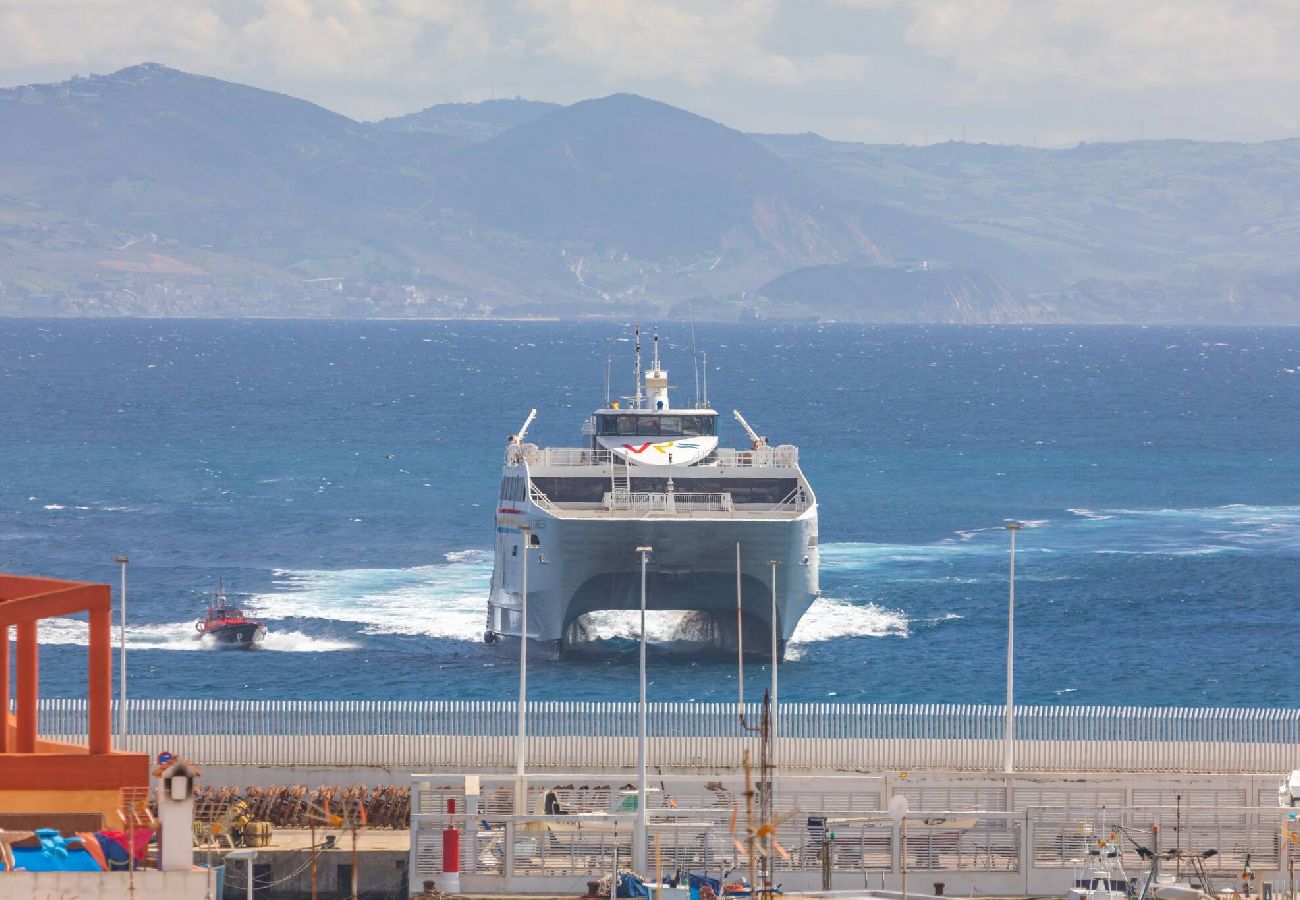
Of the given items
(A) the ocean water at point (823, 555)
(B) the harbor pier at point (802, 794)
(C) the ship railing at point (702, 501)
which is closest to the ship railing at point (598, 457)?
(C) the ship railing at point (702, 501)

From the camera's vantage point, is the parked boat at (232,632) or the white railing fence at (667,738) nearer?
the white railing fence at (667,738)

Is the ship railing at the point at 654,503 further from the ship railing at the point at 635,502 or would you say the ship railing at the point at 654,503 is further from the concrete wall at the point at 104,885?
the concrete wall at the point at 104,885

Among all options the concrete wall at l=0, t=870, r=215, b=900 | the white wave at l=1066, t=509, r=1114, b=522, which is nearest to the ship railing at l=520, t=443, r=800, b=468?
the white wave at l=1066, t=509, r=1114, b=522

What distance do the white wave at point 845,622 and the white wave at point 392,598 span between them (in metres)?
10.8

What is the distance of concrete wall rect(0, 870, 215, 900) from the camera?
23344mm

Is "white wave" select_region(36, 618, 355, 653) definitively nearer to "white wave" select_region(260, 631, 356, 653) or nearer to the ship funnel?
"white wave" select_region(260, 631, 356, 653)

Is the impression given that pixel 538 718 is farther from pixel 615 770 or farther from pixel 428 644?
pixel 428 644

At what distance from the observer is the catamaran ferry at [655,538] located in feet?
217

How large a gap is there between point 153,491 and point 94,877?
317ft

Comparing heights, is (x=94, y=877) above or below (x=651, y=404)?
below

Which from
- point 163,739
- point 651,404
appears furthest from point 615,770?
point 651,404

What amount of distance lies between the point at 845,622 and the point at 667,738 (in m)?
33.3

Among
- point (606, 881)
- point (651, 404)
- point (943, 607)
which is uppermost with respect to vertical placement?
point (651, 404)

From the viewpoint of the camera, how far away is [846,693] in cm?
6606
